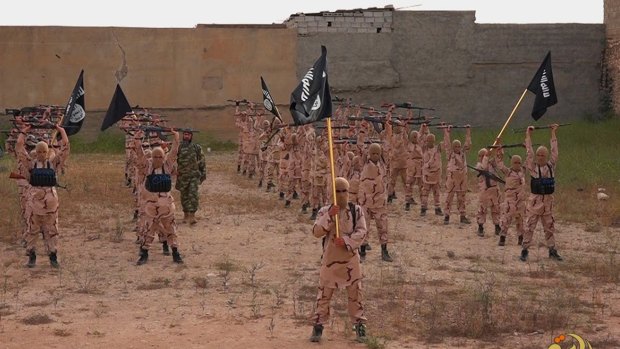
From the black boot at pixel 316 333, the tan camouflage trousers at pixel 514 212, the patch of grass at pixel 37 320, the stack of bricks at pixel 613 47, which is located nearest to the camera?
the black boot at pixel 316 333

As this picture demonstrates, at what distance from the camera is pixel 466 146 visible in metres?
18.4

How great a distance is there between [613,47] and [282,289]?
88.2ft

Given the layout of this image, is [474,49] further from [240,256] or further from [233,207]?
[240,256]

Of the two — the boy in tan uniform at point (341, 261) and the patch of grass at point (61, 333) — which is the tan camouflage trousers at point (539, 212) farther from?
the patch of grass at point (61, 333)

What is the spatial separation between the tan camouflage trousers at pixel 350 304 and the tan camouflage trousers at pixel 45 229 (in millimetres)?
5326

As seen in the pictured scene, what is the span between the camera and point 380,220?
46.8 feet

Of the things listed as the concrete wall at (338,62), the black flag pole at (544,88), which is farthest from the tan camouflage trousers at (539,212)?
the concrete wall at (338,62)

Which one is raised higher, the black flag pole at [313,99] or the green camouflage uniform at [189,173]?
the black flag pole at [313,99]

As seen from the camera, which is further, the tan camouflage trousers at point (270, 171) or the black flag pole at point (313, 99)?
the tan camouflage trousers at point (270, 171)

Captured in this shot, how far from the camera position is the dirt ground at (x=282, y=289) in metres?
9.87

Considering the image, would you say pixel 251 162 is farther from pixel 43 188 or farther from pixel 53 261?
pixel 43 188

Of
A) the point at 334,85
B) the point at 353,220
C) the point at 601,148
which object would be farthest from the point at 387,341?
the point at 334,85

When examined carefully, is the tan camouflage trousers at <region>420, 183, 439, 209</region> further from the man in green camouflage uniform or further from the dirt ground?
the man in green camouflage uniform

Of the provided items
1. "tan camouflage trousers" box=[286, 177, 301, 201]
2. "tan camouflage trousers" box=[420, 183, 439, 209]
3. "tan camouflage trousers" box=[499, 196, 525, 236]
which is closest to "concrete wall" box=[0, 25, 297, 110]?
"tan camouflage trousers" box=[286, 177, 301, 201]
